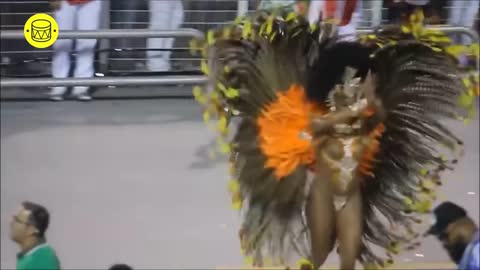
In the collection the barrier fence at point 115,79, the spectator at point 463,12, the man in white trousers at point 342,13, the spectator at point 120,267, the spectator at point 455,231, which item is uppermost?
the man in white trousers at point 342,13

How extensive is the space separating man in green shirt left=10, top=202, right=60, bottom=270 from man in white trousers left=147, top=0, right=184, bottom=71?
312 mm

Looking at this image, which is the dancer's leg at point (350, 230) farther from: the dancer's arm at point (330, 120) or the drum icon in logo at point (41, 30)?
the drum icon in logo at point (41, 30)

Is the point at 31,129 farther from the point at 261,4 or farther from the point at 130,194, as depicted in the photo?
the point at 261,4

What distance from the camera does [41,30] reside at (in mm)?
1209

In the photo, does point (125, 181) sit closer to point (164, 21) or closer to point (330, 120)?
point (164, 21)

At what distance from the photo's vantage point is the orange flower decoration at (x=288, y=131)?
3.75ft

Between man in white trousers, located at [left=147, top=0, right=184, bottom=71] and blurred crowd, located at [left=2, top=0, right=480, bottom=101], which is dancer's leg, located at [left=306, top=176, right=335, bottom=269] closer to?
blurred crowd, located at [left=2, top=0, right=480, bottom=101]

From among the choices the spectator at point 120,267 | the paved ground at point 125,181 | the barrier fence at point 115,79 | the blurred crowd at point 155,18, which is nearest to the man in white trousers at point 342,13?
the blurred crowd at point 155,18

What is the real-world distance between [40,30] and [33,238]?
0.32 m

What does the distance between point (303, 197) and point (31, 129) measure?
0.59 meters

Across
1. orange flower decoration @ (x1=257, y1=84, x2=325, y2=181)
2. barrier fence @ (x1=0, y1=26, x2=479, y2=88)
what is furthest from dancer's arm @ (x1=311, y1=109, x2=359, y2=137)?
barrier fence @ (x1=0, y1=26, x2=479, y2=88)

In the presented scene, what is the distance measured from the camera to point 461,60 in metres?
1.19

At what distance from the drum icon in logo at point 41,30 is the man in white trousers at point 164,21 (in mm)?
245

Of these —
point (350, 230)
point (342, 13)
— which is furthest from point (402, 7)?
point (350, 230)
